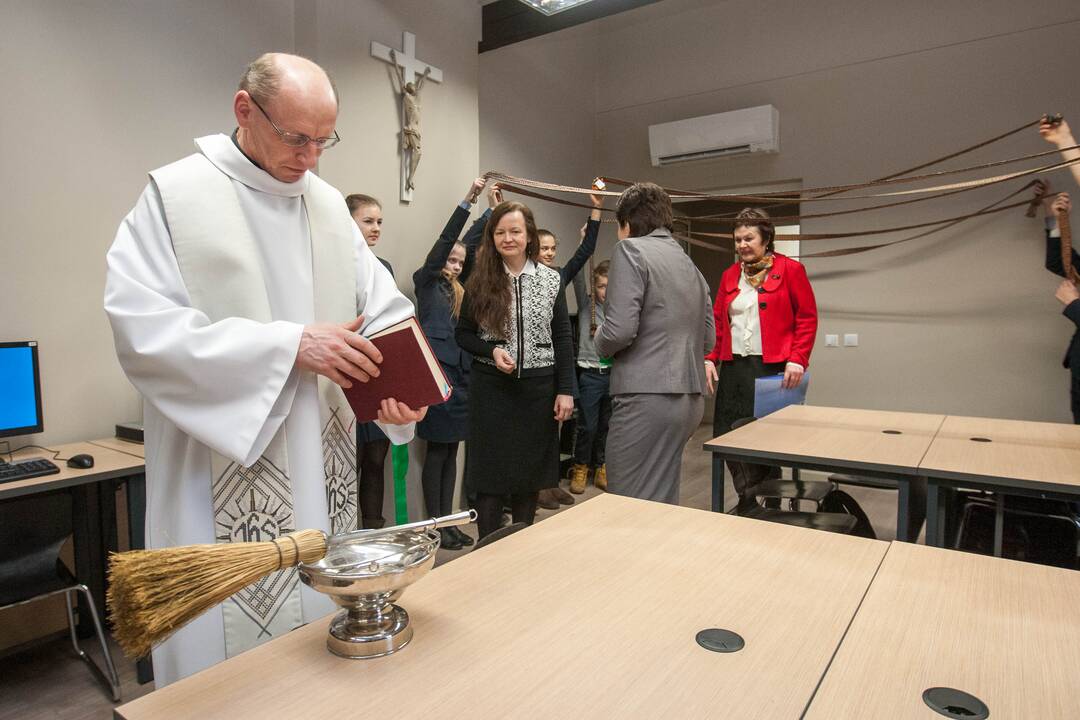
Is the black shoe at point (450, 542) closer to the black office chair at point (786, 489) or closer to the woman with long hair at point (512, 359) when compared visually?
the woman with long hair at point (512, 359)

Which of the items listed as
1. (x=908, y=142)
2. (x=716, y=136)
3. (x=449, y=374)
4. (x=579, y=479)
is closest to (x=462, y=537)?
(x=449, y=374)

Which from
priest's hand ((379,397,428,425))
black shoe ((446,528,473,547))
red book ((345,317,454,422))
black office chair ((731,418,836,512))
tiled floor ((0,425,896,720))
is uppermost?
red book ((345,317,454,422))

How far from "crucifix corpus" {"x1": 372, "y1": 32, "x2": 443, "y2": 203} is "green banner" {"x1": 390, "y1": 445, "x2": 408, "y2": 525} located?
1.40m

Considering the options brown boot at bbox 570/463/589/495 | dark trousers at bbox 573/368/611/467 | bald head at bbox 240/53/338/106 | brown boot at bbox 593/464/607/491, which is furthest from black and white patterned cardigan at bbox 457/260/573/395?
brown boot at bbox 593/464/607/491

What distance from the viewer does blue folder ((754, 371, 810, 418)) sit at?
10.8 ft

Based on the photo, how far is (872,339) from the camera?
5152mm

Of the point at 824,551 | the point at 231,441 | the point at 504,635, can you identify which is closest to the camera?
the point at 504,635

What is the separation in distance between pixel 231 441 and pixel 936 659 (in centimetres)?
112

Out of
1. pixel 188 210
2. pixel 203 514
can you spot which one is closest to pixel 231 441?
pixel 203 514

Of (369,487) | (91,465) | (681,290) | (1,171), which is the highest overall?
(1,171)

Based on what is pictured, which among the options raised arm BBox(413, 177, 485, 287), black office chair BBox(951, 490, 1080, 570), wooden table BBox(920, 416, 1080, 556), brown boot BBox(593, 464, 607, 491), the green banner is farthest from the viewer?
brown boot BBox(593, 464, 607, 491)

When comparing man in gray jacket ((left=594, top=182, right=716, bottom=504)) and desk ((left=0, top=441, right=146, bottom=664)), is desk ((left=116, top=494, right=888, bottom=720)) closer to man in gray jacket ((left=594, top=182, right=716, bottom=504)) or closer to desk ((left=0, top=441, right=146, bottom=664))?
man in gray jacket ((left=594, top=182, right=716, bottom=504))

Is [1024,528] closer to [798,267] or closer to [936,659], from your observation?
→ [798,267]

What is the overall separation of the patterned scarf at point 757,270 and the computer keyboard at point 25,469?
2950 mm
